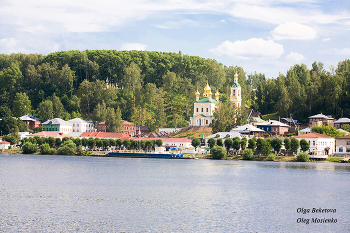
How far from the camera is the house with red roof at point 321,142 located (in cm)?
11362

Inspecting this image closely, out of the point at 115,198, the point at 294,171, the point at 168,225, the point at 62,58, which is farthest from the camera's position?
the point at 62,58

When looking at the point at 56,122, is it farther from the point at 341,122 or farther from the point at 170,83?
the point at 341,122

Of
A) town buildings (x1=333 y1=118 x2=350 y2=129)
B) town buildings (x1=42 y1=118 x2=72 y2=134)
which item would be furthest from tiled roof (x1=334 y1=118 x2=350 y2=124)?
town buildings (x1=42 y1=118 x2=72 y2=134)

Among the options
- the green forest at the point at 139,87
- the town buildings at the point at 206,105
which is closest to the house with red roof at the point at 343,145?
the green forest at the point at 139,87

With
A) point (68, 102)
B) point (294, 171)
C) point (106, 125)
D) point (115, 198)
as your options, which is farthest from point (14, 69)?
point (115, 198)

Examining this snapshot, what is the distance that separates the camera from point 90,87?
16812 centimetres

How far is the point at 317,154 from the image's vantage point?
110062mm

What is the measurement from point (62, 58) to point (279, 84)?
80.6 m

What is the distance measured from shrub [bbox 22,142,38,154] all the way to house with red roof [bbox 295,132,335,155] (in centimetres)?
6691

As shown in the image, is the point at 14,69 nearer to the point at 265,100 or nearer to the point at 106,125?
the point at 106,125

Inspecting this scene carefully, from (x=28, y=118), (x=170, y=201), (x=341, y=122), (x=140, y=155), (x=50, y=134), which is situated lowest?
(x=170, y=201)

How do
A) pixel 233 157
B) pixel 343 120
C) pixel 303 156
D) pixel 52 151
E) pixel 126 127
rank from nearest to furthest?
pixel 303 156
pixel 233 157
pixel 52 151
pixel 343 120
pixel 126 127

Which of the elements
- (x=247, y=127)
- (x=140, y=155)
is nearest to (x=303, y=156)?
(x=247, y=127)

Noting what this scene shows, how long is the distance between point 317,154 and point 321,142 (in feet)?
17.8
